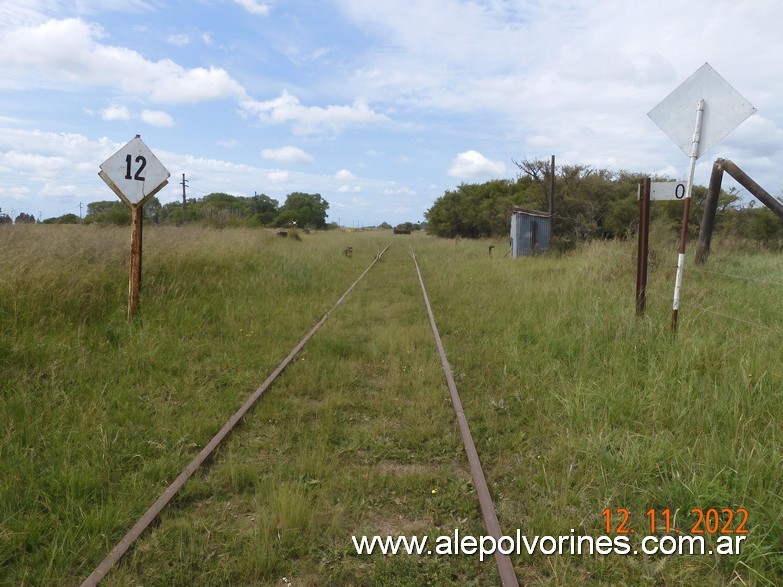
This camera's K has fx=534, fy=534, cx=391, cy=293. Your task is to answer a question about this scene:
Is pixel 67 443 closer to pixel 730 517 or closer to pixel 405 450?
pixel 405 450

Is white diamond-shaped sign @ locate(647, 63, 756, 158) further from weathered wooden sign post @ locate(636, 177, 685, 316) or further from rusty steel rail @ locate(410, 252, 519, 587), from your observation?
rusty steel rail @ locate(410, 252, 519, 587)

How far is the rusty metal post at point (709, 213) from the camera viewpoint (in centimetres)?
1022

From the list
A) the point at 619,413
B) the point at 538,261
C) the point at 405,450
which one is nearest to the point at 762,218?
the point at 538,261

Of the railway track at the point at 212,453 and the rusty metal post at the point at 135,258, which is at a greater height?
the rusty metal post at the point at 135,258

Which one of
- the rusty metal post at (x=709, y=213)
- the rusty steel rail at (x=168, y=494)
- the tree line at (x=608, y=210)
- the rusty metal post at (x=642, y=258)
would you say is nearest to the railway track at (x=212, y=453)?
the rusty steel rail at (x=168, y=494)

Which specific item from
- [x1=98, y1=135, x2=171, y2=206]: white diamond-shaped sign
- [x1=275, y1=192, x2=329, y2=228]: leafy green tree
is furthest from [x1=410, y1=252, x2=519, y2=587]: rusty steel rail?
[x1=275, y1=192, x2=329, y2=228]: leafy green tree

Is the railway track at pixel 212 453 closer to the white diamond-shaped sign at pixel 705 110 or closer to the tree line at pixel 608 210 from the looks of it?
the white diamond-shaped sign at pixel 705 110

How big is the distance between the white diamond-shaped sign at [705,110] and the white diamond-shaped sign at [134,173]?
636 centimetres

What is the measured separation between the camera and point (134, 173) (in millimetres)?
7367

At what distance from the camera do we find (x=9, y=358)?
5.35m

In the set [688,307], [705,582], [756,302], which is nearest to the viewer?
[705,582]

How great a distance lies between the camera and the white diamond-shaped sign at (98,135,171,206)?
722cm

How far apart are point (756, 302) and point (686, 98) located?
409 centimetres

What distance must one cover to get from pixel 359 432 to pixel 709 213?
970 cm
